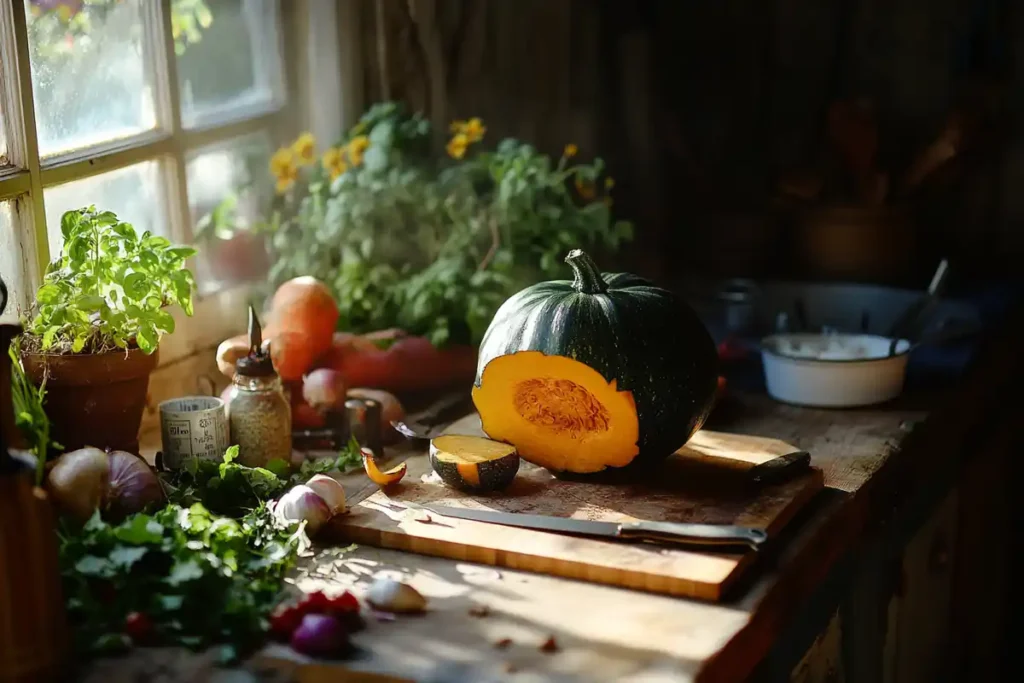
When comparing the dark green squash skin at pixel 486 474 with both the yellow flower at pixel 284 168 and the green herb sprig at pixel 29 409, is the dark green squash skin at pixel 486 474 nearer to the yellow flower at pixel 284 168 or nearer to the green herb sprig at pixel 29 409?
the green herb sprig at pixel 29 409

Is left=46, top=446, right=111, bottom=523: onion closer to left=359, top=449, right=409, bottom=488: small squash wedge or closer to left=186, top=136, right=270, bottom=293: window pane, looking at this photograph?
left=359, top=449, right=409, bottom=488: small squash wedge

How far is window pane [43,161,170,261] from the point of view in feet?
5.45

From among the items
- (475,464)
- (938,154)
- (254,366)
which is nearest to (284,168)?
(254,366)

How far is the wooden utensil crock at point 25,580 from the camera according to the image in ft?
3.48

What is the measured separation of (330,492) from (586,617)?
1.15ft

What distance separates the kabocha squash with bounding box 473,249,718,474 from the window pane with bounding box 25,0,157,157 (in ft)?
2.14

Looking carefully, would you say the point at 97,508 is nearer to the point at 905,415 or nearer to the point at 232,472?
the point at 232,472

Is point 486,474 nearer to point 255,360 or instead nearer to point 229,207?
point 255,360

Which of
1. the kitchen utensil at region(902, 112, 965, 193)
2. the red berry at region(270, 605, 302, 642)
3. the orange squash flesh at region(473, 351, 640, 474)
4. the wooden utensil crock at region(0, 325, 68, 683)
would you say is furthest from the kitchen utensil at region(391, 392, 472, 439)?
the kitchen utensil at region(902, 112, 965, 193)

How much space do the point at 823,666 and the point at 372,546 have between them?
0.58 m

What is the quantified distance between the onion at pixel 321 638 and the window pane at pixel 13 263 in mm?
686

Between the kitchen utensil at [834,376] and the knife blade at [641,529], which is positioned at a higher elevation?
the kitchen utensil at [834,376]

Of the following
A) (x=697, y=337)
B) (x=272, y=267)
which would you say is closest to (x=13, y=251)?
(x=272, y=267)

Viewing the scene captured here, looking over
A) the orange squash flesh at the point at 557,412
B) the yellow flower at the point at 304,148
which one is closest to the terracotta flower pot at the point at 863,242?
the yellow flower at the point at 304,148
